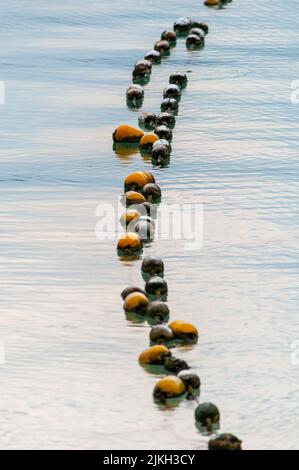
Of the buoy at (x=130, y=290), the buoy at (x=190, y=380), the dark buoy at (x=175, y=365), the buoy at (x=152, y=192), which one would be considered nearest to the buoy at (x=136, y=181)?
the buoy at (x=152, y=192)

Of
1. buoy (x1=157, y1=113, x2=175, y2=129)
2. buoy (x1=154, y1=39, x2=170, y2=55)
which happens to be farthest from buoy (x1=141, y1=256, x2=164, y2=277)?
buoy (x1=154, y1=39, x2=170, y2=55)

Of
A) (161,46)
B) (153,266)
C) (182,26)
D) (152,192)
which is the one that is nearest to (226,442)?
(153,266)

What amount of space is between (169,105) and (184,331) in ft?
26.2

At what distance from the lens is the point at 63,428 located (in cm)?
907

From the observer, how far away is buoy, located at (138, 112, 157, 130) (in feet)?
58.2

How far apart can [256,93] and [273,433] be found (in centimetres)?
1101

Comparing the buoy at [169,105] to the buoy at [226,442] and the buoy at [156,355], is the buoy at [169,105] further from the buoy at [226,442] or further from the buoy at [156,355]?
the buoy at [226,442]

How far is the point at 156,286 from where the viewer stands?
37.5ft

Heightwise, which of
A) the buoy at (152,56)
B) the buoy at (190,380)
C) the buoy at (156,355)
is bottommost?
the buoy at (152,56)

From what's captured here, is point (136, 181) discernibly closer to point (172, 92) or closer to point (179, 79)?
point (172, 92)

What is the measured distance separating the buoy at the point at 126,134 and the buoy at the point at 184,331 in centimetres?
646

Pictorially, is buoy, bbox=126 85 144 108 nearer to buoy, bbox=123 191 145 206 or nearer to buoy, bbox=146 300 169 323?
buoy, bbox=123 191 145 206

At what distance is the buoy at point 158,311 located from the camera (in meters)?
10.9

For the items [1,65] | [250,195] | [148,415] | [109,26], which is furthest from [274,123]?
[148,415]
